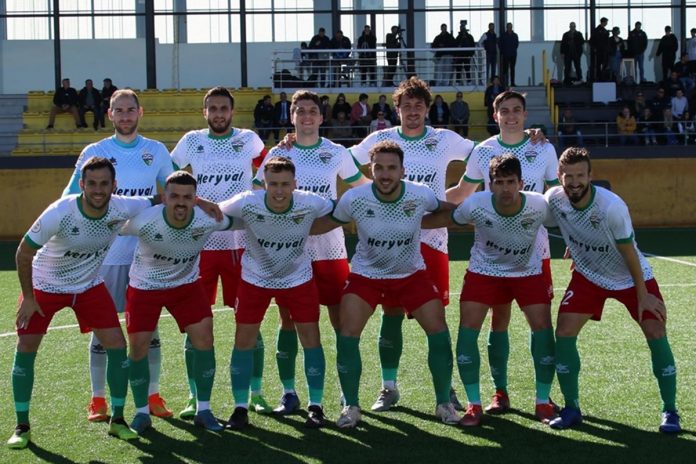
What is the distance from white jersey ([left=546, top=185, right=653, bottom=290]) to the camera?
6.91 metres

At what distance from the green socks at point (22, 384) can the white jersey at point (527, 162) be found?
316 centimetres

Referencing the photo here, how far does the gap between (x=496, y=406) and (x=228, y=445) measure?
5.92 feet

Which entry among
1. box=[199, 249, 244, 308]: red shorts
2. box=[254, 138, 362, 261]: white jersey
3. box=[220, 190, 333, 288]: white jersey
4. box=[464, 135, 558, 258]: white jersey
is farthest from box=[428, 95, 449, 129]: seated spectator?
box=[220, 190, 333, 288]: white jersey

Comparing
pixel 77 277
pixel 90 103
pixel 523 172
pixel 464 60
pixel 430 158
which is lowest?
pixel 77 277

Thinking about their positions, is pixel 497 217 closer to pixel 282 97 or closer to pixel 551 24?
pixel 282 97

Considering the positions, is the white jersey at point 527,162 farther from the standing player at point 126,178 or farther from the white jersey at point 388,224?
the standing player at point 126,178

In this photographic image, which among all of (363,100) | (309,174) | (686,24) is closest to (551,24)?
(686,24)

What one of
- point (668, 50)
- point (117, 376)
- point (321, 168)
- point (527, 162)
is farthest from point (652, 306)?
point (668, 50)

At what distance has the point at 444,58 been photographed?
26297 millimetres

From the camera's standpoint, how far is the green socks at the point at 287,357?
7723 millimetres

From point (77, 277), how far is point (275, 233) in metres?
1.23

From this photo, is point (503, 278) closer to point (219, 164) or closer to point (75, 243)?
point (219, 164)

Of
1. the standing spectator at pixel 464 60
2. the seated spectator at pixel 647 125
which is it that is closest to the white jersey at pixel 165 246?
the seated spectator at pixel 647 125

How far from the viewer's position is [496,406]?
24.6 feet
